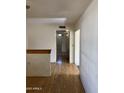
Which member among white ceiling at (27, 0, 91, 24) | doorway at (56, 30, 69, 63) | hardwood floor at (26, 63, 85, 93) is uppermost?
white ceiling at (27, 0, 91, 24)

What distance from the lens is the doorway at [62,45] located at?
410 inches

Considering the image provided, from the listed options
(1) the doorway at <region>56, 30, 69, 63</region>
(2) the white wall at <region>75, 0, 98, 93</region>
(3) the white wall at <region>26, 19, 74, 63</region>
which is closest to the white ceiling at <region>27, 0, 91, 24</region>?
(2) the white wall at <region>75, 0, 98, 93</region>

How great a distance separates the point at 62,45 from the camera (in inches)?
435

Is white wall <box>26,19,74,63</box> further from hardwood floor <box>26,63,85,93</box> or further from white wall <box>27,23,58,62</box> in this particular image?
hardwood floor <box>26,63,85,93</box>

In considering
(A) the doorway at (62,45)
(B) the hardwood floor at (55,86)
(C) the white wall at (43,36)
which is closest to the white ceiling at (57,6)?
(B) the hardwood floor at (55,86)

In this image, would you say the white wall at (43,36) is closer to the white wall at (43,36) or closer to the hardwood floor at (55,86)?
the white wall at (43,36)

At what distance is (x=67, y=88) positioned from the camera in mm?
4820

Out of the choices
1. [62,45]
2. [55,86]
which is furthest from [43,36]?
[55,86]

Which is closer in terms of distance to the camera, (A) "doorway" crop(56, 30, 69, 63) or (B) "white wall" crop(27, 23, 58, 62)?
(B) "white wall" crop(27, 23, 58, 62)

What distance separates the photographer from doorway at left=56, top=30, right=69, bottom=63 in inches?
410

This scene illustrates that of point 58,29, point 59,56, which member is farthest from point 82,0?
point 59,56

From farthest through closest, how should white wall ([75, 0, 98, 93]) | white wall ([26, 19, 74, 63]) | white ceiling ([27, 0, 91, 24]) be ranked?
white wall ([26, 19, 74, 63]) → white ceiling ([27, 0, 91, 24]) → white wall ([75, 0, 98, 93])
